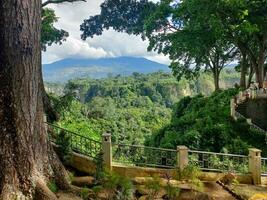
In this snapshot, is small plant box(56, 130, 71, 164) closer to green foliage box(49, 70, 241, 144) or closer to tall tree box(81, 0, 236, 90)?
green foliage box(49, 70, 241, 144)

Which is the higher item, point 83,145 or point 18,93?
point 18,93

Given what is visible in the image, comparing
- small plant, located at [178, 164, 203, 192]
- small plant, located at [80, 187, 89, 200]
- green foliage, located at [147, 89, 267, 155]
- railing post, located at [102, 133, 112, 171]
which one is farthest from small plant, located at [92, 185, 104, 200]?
green foliage, located at [147, 89, 267, 155]

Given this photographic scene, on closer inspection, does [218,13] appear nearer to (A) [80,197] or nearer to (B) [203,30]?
(B) [203,30]

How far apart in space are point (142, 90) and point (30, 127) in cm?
7949

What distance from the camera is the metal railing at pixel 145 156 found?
477 inches

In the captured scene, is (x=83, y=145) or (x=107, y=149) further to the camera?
(x=83, y=145)

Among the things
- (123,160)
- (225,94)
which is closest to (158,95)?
(225,94)

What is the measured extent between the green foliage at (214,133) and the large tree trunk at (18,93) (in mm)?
11320

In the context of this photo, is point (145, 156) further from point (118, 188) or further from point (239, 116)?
point (239, 116)

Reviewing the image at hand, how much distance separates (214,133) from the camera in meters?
19.6

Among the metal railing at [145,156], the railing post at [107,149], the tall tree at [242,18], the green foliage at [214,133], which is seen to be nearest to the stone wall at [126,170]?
the railing post at [107,149]

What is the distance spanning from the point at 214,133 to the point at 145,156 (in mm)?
8011

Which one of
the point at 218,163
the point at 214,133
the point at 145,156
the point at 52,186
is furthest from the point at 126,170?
the point at 214,133

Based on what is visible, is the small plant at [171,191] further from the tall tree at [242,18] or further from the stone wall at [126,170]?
the tall tree at [242,18]
